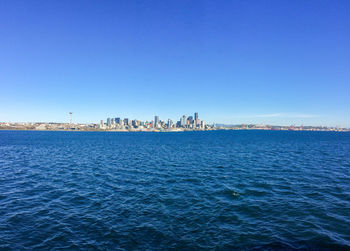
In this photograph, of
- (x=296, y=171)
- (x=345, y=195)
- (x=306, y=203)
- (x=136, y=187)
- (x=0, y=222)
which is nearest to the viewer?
(x=0, y=222)

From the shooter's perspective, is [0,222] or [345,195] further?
[345,195]

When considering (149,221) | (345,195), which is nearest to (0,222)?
(149,221)

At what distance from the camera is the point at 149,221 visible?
753 inches

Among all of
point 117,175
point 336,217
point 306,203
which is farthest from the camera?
point 117,175

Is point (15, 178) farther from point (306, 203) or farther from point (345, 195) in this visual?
point (345, 195)

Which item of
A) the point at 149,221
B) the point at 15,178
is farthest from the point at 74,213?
the point at 15,178

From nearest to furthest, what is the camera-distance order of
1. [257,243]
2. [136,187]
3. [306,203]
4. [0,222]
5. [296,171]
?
[257,243], [0,222], [306,203], [136,187], [296,171]

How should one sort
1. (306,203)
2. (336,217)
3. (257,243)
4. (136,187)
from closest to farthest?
(257,243), (336,217), (306,203), (136,187)

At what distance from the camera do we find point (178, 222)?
19109 millimetres

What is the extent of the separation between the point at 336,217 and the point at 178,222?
56.2 ft

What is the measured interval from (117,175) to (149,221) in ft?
70.3

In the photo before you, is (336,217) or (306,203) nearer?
(336,217)

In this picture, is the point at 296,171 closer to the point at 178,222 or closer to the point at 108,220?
the point at 178,222

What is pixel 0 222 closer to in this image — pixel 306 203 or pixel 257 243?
pixel 257 243
